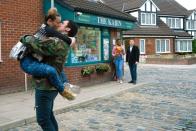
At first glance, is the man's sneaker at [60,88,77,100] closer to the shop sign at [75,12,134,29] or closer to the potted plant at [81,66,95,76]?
the shop sign at [75,12,134,29]

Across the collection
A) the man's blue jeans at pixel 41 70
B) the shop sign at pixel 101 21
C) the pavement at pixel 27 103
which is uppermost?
the shop sign at pixel 101 21

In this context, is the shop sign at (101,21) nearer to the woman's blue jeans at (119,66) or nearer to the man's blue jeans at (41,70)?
the woman's blue jeans at (119,66)

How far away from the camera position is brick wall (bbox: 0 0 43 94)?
37.3 feet

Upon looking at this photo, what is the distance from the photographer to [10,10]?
38.2ft

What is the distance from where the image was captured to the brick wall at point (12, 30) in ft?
37.3

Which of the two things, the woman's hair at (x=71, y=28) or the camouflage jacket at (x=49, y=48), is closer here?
the camouflage jacket at (x=49, y=48)

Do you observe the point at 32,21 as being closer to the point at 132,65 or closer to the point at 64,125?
the point at 132,65

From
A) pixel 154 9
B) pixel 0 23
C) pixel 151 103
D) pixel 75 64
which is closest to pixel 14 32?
pixel 0 23

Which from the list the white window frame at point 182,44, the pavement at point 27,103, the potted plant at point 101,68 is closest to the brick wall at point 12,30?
the pavement at point 27,103

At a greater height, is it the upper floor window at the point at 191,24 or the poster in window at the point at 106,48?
the upper floor window at the point at 191,24

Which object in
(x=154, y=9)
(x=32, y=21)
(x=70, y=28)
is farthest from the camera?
(x=154, y=9)

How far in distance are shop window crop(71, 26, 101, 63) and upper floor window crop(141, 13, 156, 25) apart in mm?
28681

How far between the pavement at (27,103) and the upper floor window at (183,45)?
34738 mm

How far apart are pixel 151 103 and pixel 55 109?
3.03 m
